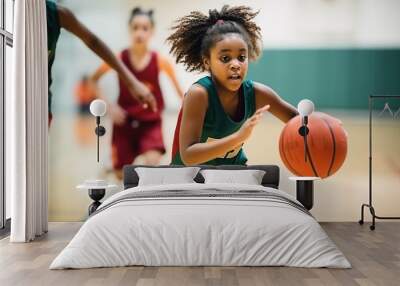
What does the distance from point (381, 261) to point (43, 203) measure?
3633 millimetres

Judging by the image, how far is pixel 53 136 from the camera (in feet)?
24.7

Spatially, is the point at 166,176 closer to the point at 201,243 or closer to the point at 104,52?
the point at 104,52

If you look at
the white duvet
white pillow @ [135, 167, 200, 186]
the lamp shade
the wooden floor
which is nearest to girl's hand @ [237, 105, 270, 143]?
white pillow @ [135, 167, 200, 186]

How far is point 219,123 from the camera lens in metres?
7.30

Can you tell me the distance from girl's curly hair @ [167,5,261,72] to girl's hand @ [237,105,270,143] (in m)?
0.68

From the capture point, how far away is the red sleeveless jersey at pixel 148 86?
7500 mm

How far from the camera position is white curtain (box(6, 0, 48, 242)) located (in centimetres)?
605

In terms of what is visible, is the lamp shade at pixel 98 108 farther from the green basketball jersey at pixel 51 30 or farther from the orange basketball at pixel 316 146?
the orange basketball at pixel 316 146

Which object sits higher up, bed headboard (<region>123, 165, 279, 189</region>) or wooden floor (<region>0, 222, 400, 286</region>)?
bed headboard (<region>123, 165, 279, 189</region>)

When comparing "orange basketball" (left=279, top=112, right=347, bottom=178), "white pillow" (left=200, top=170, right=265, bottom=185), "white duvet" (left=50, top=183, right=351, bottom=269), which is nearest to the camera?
"white duvet" (left=50, top=183, right=351, bottom=269)

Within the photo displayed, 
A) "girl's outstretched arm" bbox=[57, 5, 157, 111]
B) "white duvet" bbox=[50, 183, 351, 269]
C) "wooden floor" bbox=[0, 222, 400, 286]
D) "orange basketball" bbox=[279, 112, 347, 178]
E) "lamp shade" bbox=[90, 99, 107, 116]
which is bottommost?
"wooden floor" bbox=[0, 222, 400, 286]

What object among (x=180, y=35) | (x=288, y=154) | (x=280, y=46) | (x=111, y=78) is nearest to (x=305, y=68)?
(x=280, y=46)

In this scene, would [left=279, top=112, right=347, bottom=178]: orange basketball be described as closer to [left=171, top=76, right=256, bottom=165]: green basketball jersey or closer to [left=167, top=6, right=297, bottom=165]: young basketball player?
[left=167, top=6, right=297, bottom=165]: young basketball player

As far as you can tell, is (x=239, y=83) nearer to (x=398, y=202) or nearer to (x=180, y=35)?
(x=180, y=35)
